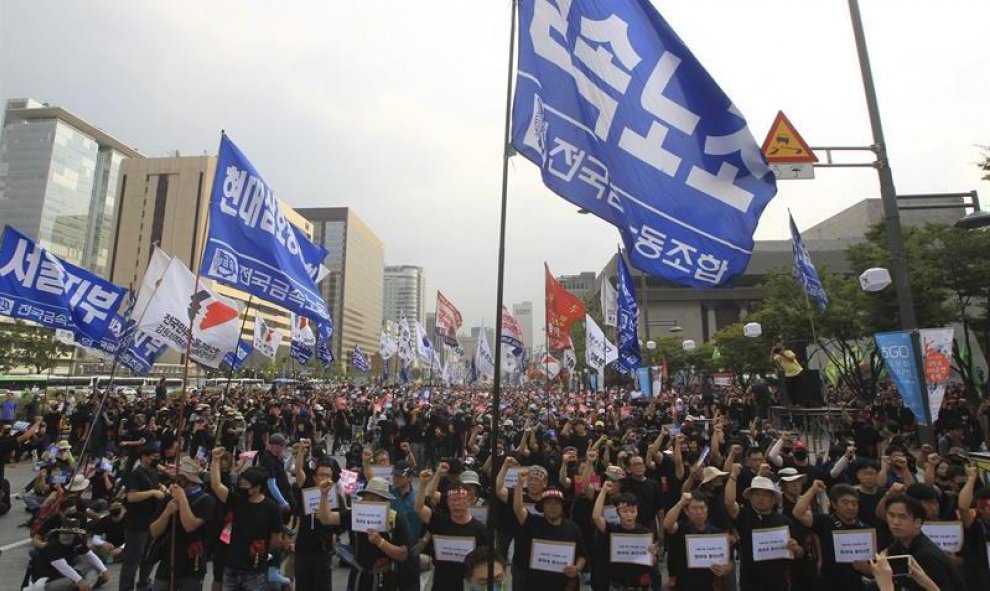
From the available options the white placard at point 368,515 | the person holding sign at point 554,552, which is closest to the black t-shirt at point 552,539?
the person holding sign at point 554,552

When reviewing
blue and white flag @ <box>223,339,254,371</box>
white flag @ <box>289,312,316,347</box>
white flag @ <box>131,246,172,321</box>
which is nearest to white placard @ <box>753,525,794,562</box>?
blue and white flag @ <box>223,339,254,371</box>

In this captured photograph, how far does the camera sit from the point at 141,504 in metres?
7.07

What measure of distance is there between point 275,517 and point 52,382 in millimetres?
46548

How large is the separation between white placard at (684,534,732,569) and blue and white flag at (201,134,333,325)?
20.7ft

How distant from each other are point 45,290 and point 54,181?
130 meters

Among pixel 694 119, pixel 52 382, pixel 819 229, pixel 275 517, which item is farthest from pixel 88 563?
pixel 819 229

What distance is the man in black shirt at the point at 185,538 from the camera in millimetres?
5629

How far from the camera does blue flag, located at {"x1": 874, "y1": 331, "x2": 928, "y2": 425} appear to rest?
7.72 metres

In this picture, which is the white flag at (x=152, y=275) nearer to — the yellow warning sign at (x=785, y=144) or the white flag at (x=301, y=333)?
the white flag at (x=301, y=333)

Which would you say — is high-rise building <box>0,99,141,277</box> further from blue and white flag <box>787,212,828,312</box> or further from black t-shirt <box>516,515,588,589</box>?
black t-shirt <box>516,515,588,589</box>

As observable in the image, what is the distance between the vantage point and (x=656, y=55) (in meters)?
5.65

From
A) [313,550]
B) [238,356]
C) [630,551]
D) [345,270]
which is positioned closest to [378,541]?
[313,550]

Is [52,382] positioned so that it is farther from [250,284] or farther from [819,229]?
[819,229]

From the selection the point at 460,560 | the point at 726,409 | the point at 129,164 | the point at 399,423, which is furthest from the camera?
the point at 129,164
